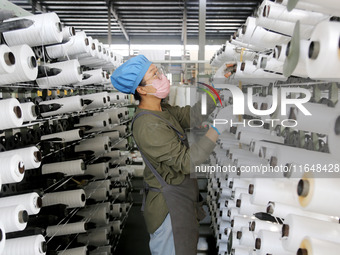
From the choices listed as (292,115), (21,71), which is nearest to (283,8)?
(292,115)

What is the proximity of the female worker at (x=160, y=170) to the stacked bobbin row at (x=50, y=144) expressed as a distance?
346mm

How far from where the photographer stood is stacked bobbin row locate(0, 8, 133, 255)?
40.9 inches

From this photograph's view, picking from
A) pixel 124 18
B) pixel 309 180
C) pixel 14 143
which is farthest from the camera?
pixel 124 18

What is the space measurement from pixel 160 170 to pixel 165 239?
393 mm

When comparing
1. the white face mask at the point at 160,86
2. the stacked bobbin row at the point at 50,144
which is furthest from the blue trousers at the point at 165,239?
the white face mask at the point at 160,86

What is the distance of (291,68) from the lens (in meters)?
0.61

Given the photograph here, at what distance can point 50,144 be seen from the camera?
6.39ft

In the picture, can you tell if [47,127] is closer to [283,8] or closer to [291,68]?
[283,8]

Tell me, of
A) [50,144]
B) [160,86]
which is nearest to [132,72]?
[160,86]

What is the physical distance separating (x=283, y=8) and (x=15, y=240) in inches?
47.3

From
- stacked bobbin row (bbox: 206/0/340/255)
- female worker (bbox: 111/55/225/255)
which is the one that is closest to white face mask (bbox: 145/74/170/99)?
female worker (bbox: 111/55/225/255)

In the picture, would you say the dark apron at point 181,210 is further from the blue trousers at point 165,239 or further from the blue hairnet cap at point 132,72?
the blue hairnet cap at point 132,72

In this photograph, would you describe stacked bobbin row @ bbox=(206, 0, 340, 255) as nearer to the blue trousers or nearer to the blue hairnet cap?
the blue trousers

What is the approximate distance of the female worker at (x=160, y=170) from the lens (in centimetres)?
159
